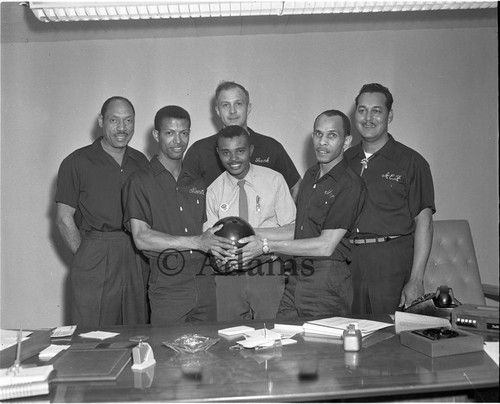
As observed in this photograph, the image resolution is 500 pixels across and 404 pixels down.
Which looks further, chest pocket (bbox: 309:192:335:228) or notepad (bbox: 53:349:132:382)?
chest pocket (bbox: 309:192:335:228)

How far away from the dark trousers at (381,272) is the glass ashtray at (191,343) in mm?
1509

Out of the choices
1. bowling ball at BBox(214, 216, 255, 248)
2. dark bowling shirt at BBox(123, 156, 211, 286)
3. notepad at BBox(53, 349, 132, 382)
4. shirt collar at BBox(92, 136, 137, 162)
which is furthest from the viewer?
shirt collar at BBox(92, 136, 137, 162)

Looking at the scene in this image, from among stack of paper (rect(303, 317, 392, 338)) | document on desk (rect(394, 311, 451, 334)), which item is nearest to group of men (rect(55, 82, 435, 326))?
stack of paper (rect(303, 317, 392, 338))

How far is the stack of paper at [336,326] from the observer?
222 centimetres

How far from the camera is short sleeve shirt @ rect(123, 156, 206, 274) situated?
10.8 ft

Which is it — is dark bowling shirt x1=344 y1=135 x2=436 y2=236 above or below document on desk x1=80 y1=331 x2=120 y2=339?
above

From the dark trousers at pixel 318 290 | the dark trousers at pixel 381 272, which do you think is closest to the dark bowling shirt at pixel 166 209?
the dark trousers at pixel 318 290

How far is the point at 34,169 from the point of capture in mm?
4914

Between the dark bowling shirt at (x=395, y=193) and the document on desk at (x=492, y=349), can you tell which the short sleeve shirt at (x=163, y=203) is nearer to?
the dark bowling shirt at (x=395, y=193)

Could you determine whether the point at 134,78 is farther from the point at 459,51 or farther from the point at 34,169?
the point at 459,51

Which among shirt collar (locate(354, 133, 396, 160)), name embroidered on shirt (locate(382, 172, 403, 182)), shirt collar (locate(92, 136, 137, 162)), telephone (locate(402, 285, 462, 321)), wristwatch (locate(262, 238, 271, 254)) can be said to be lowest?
telephone (locate(402, 285, 462, 321))

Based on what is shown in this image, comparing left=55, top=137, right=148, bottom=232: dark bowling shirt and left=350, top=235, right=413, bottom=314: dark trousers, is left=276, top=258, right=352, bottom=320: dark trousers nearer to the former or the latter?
left=350, top=235, right=413, bottom=314: dark trousers

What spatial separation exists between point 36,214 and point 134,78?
4.93 ft

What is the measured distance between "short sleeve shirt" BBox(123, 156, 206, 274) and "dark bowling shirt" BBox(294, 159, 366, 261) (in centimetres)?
65
